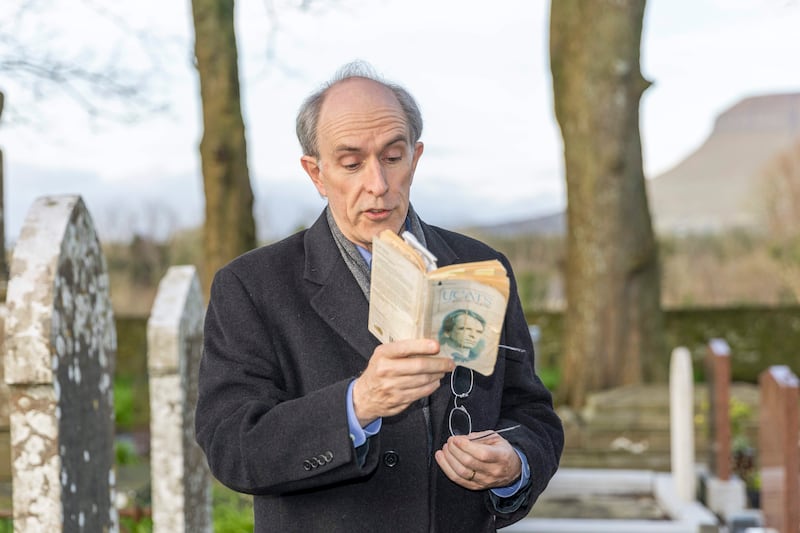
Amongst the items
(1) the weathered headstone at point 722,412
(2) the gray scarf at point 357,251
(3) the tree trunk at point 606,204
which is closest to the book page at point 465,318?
(2) the gray scarf at point 357,251

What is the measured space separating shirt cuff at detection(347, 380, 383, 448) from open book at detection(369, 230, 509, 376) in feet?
0.55

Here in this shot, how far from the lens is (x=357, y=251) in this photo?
9.38ft

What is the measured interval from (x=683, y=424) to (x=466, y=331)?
8.39 m

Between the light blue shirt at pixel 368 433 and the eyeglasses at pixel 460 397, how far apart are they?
0.48 feet

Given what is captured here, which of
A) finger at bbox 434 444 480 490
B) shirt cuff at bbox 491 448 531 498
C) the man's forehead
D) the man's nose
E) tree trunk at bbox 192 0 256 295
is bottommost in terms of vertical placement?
shirt cuff at bbox 491 448 531 498

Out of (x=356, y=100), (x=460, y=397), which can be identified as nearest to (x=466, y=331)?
(x=460, y=397)

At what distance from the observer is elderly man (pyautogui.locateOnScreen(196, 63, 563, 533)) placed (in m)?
2.58

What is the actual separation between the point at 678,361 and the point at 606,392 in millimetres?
3365

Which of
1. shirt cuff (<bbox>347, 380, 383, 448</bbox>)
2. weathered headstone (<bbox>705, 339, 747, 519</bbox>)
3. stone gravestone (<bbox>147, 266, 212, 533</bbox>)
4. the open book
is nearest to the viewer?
the open book

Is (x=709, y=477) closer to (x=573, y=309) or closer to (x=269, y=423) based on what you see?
(x=573, y=309)

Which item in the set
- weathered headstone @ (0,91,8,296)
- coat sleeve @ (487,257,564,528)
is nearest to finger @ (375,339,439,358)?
coat sleeve @ (487,257,564,528)

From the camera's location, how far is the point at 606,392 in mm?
13656

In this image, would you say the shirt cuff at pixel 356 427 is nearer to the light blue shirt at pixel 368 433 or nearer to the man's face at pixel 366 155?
the light blue shirt at pixel 368 433

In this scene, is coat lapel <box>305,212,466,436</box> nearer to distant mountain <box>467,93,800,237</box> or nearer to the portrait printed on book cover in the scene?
the portrait printed on book cover
